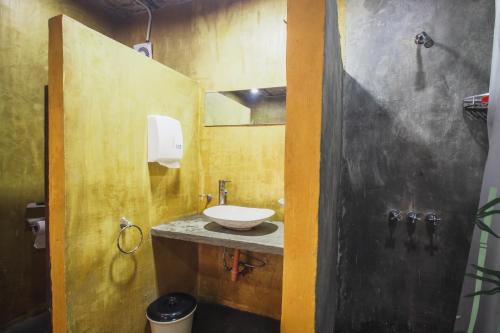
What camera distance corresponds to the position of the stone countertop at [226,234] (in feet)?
4.92

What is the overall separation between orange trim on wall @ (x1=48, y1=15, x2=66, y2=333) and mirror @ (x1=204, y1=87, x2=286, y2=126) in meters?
1.21

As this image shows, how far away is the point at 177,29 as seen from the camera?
95.5 inches

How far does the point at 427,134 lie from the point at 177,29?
7.73ft

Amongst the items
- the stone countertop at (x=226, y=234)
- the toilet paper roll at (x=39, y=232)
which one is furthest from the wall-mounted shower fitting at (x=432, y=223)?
the toilet paper roll at (x=39, y=232)

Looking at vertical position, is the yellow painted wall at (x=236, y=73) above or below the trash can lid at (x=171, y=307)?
above

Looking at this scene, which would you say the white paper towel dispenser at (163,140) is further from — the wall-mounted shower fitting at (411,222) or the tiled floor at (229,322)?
the wall-mounted shower fitting at (411,222)

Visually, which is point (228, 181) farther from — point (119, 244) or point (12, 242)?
point (12, 242)

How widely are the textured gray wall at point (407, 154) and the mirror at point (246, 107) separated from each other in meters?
0.53

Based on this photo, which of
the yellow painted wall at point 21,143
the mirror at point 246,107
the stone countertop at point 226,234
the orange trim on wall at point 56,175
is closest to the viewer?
the orange trim on wall at point 56,175

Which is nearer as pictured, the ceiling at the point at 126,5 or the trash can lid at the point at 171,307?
the trash can lid at the point at 171,307

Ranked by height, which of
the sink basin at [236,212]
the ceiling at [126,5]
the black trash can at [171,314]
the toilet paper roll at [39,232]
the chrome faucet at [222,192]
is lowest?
the black trash can at [171,314]

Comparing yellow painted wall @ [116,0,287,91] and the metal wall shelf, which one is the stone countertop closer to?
yellow painted wall @ [116,0,287,91]

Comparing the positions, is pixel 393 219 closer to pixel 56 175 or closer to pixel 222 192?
pixel 222 192

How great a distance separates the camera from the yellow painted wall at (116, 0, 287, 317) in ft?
6.89
